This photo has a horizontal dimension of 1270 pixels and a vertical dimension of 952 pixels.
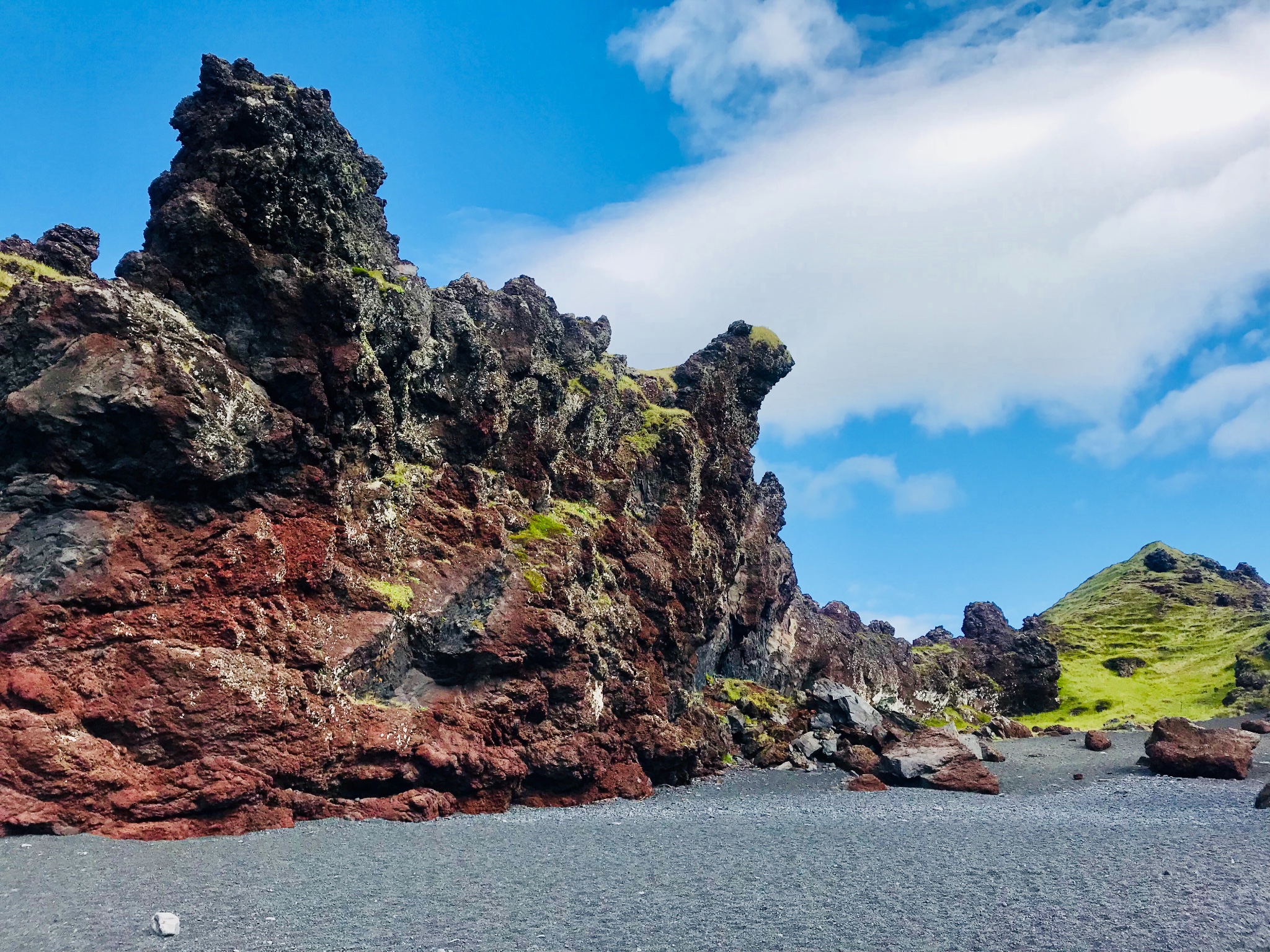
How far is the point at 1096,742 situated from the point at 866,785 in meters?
32.5

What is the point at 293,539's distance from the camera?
86.7ft

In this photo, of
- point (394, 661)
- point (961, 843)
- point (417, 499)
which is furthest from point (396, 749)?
point (961, 843)

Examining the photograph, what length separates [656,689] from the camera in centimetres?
4197

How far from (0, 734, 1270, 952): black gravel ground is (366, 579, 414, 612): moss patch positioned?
334 inches

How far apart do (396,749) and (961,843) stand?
18378 mm

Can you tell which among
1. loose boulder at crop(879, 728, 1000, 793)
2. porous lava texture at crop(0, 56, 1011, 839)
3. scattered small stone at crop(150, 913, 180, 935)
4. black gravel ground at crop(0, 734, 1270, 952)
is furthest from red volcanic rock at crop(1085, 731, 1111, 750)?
scattered small stone at crop(150, 913, 180, 935)

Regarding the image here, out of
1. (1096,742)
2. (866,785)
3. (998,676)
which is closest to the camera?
(866,785)

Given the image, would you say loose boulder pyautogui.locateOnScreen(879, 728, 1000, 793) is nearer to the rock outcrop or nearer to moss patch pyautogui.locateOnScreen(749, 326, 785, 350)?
moss patch pyautogui.locateOnScreen(749, 326, 785, 350)

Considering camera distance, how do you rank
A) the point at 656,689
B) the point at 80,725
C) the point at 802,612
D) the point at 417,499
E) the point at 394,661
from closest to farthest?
the point at 80,725, the point at 394,661, the point at 417,499, the point at 656,689, the point at 802,612

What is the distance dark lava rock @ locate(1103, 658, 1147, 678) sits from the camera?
118500 millimetres

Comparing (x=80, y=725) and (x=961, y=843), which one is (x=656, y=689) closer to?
(x=961, y=843)

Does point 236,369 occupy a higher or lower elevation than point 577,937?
higher

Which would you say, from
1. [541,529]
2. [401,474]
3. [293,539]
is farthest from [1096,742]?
[293,539]

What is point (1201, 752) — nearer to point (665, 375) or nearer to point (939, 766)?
point (939, 766)
